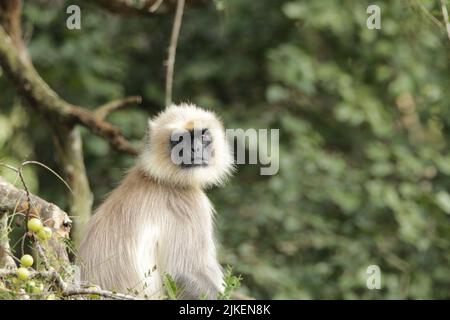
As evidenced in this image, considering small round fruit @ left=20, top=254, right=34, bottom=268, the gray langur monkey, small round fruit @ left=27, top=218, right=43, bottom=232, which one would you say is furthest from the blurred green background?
small round fruit @ left=20, top=254, right=34, bottom=268

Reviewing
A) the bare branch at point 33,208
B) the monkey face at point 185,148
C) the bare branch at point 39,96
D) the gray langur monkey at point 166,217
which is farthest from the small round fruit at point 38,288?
the bare branch at point 39,96

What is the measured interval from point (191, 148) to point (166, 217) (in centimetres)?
58

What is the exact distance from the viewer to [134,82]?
338 inches

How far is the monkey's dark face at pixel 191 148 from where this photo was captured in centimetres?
470

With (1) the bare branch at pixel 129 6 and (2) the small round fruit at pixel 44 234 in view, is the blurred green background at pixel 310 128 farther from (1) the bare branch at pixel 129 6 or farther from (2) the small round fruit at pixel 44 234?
(2) the small round fruit at pixel 44 234

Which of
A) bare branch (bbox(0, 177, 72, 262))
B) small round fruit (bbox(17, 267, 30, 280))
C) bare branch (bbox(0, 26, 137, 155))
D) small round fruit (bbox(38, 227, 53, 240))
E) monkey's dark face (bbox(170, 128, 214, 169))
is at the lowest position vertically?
small round fruit (bbox(17, 267, 30, 280))

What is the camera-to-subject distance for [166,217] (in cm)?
439

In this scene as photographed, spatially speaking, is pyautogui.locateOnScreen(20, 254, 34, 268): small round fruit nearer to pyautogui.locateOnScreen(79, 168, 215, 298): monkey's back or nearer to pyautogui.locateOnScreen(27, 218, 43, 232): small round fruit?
pyautogui.locateOnScreen(27, 218, 43, 232): small round fruit

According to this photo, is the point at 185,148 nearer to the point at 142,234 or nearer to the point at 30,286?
the point at 142,234

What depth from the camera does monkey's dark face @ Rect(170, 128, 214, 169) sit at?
15.4ft

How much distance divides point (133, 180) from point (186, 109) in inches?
20.9

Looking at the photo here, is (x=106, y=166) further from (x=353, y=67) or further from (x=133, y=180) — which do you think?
(x=133, y=180)
